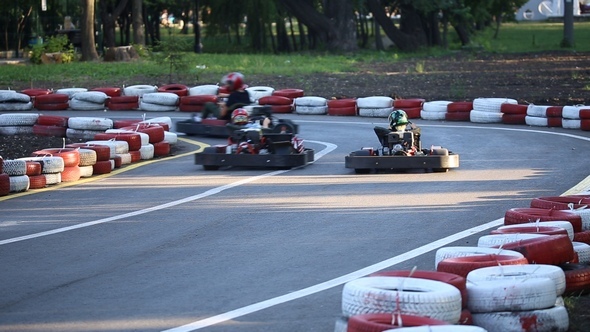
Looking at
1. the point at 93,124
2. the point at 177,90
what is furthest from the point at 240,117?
the point at 177,90

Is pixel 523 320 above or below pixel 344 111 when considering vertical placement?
above

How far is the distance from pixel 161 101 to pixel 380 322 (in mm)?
18766

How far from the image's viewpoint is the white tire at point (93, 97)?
76.7 ft

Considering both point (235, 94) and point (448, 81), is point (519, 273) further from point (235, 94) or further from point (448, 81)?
point (448, 81)

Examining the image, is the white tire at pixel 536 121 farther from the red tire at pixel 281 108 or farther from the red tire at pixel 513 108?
the red tire at pixel 281 108

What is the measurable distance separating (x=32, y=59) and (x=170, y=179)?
27954mm

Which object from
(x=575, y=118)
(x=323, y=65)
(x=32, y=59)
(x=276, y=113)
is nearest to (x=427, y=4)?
(x=323, y=65)

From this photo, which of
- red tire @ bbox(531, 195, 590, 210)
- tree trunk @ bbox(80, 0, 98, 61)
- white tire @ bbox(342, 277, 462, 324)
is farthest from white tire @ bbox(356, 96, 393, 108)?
tree trunk @ bbox(80, 0, 98, 61)

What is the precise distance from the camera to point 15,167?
481 inches

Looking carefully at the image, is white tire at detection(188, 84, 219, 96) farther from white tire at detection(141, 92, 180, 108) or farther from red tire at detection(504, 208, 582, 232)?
red tire at detection(504, 208, 582, 232)

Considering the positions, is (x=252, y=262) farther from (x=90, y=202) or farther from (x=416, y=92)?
(x=416, y=92)

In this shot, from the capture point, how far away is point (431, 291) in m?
5.40

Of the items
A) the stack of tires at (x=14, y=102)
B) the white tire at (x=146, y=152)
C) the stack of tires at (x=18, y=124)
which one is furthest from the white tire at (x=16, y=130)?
the stack of tires at (x=14, y=102)

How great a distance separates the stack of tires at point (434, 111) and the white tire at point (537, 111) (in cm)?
200
